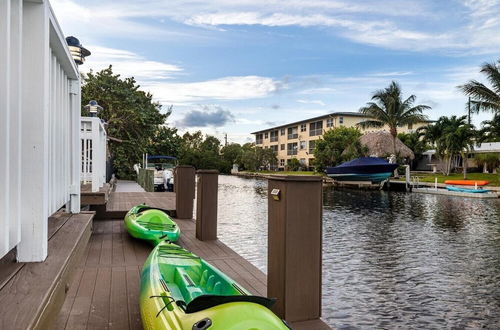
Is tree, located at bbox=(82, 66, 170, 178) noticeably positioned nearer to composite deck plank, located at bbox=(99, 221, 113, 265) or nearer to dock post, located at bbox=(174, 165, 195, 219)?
dock post, located at bbox=(174, 165, 195, 219)

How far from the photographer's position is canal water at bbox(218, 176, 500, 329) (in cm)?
552

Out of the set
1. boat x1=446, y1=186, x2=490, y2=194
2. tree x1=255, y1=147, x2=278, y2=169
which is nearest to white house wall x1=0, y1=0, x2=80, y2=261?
boat x1=446, y1=186, x2=490, y2=194

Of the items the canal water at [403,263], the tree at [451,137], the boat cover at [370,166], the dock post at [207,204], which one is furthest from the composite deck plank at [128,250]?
the tree at [451,137]

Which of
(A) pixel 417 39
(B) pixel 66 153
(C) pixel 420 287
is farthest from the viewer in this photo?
(A) pixel 417 39

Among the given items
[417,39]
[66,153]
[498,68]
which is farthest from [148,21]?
[498,68]

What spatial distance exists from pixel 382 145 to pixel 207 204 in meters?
32.5

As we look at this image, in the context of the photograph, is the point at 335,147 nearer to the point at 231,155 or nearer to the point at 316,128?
the point at 316,128

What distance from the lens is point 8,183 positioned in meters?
1.83

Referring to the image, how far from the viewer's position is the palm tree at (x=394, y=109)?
34969 millimetres

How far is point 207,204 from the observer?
596cm

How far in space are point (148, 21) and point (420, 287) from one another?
9.85m

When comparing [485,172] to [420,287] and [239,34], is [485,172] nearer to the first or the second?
[239,34]

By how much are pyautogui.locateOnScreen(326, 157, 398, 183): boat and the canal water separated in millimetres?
11743

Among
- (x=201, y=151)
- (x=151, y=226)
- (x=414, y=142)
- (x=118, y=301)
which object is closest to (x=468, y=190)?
(x=414, y=142)
